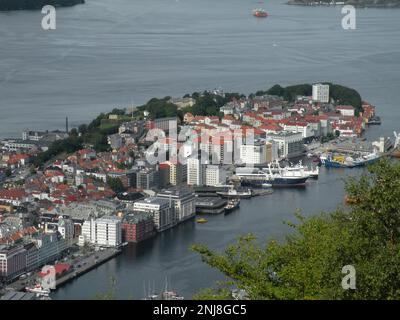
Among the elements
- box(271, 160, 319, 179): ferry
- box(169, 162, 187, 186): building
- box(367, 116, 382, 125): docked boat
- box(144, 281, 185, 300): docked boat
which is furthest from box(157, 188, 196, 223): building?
box(367, 116, 382, 125): docked boat

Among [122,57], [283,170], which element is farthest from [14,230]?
[122,57]

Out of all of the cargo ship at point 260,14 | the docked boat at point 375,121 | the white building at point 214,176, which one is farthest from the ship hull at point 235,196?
the cargo ship at point 260,14

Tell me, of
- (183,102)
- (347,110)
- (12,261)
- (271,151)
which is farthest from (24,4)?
(12,261)

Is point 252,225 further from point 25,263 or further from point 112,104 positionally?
point 112,104

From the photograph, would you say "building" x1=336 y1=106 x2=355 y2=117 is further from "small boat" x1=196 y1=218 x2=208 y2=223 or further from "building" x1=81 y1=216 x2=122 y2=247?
"building" x1=81 y1=216 x2=122 y2=247

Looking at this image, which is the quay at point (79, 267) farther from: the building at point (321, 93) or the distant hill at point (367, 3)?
the distant hill at point (367, 3)

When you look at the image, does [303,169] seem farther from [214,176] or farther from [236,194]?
[236,194]

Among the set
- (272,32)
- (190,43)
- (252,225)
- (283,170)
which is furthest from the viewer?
(272,32)
